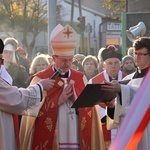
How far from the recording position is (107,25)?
54.9 metres

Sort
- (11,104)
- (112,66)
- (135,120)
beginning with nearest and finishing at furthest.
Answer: (135,120)
(11,104)
(112,66)

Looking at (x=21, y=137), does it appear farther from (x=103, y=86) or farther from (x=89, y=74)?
(x=89, y=74)

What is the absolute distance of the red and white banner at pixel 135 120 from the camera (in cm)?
269

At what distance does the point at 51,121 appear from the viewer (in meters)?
6.24

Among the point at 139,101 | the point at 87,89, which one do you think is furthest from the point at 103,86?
the point at 139,101

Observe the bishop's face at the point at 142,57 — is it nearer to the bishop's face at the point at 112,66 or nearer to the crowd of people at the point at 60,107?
the crowd of people at the point at 60,107

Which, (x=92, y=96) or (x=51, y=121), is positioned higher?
(x=92, y=96)

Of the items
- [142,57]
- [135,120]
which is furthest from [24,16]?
[135,120]

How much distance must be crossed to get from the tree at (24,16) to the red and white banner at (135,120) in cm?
3723

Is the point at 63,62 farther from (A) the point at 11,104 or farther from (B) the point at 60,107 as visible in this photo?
(A) the point at 11,104

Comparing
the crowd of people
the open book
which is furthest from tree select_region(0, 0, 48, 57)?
the open book

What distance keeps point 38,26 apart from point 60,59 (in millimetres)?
39043

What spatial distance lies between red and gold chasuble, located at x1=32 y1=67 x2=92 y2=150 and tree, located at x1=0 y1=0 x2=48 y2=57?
110ft

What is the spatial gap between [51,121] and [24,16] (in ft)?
118
